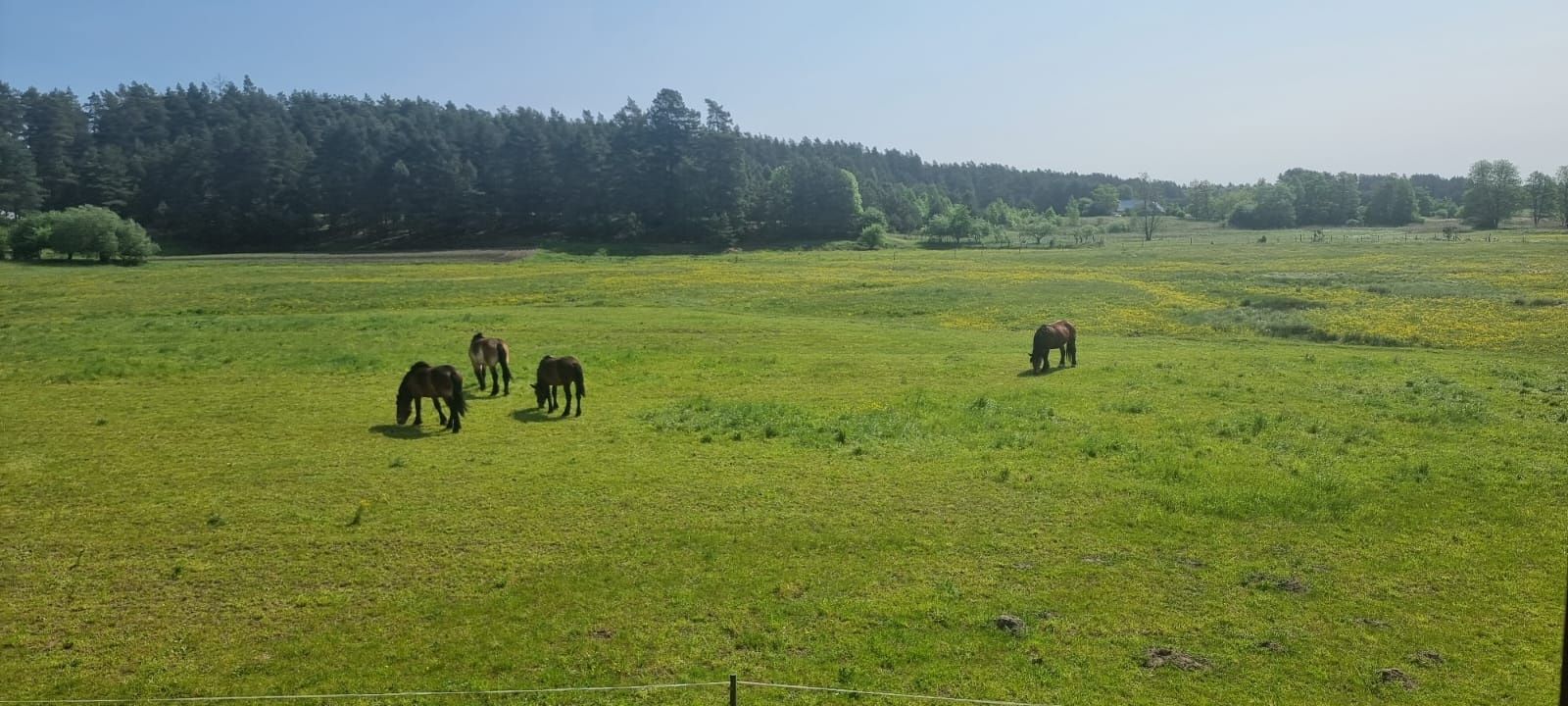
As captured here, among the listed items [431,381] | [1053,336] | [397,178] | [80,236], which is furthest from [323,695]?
[397,178]

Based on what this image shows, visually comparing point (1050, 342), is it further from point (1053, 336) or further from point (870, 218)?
point (870, 218)

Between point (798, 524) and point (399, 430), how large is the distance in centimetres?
1026

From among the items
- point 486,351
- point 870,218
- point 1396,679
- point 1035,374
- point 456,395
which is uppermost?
point 870,218

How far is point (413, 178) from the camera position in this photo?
106125 millimetres

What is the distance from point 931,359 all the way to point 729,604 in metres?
18.7

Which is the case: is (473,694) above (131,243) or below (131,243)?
below

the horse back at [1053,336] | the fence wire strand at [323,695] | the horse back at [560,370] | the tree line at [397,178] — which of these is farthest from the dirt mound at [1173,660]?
the tree line at [397,178]

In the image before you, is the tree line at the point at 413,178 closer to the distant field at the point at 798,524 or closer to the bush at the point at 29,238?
the bush at the point at 29,238

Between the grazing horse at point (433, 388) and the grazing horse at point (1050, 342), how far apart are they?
16.1m

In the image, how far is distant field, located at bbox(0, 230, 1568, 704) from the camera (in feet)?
28.7

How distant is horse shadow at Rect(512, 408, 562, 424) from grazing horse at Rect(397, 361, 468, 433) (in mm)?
1477

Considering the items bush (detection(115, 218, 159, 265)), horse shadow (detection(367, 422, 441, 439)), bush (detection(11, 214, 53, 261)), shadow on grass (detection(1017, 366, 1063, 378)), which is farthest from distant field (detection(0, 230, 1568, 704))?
bush (detection(11, 214, 53, 261))

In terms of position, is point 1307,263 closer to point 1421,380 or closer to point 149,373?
point 1421,380

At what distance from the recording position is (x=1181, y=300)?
44.1 meters
